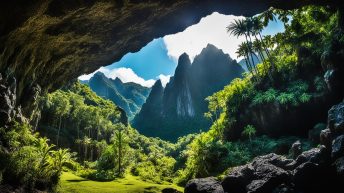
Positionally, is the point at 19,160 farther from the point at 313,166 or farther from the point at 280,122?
the point at 280,122

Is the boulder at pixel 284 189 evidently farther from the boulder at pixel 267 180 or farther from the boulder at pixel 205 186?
the boulder at pixel 205 186

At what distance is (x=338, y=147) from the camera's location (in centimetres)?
2420

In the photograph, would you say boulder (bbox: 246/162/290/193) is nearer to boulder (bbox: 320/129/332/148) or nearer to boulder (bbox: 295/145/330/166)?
boulder (bbox: 295/145/330/166)

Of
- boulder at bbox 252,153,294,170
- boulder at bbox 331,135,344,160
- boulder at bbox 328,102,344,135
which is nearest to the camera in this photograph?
boulder at bbox 331,135,344,160

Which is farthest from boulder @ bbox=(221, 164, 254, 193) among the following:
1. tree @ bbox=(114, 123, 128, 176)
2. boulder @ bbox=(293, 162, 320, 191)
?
tree @ bbox=(114, 123, 128, 176)

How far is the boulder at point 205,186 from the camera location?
96.1 ft

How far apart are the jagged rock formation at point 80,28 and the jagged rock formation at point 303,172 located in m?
14.9

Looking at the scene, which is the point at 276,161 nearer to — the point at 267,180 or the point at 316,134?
the point at 267,180

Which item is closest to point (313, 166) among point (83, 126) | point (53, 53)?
point (53, 53)

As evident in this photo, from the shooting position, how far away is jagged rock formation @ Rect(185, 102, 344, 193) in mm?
23734

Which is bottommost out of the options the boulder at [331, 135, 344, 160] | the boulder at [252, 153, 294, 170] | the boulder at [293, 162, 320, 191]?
the boulder at [293, 162, 320, 191]

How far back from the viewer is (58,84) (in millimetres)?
45531

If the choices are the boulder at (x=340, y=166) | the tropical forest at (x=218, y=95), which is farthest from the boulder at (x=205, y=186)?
the boulder at (x=340, y=166)

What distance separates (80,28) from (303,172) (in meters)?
23.7
